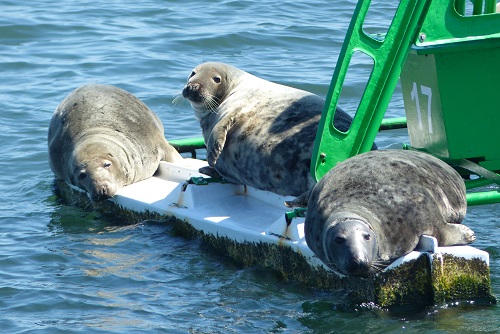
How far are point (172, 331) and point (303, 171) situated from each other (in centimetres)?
159

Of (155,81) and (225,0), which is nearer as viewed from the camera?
(155,81)

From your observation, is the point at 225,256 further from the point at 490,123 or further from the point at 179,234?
the point at 490,123

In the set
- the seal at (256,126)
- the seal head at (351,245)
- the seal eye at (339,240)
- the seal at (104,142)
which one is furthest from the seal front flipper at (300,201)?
the seal at (104,142)

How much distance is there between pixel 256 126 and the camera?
7.24m

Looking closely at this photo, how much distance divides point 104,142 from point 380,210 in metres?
3.47

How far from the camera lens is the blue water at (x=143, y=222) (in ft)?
18.9

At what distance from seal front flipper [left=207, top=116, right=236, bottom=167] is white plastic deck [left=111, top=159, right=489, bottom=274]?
0.76 ft

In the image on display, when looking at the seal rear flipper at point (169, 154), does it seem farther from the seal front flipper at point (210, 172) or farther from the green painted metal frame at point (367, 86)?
the green painted metal frame at point (367, 86)

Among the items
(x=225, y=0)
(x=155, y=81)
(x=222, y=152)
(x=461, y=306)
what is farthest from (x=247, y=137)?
(x=225, y=0)

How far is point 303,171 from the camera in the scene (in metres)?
6.76

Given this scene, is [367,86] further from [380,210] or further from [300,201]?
[380,210]

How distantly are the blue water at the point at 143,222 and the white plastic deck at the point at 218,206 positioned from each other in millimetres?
176

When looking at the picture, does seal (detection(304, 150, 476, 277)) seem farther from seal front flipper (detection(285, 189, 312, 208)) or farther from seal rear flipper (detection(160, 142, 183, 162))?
seal rear flipper (detection(160, 142, 183, 162))

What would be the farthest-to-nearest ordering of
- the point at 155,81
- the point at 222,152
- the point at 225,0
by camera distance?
the point at 225,0 → the point at 155,81 → the point at 222,152
